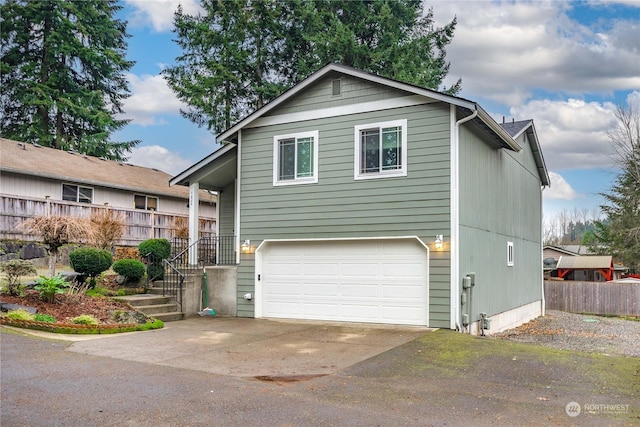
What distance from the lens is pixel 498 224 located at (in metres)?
14.4

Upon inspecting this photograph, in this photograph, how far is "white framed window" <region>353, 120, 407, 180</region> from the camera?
1186 cm

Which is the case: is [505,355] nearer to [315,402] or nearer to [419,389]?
[419,389]

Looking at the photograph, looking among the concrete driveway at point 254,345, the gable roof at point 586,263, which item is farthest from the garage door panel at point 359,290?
the gable roof at point 586,263

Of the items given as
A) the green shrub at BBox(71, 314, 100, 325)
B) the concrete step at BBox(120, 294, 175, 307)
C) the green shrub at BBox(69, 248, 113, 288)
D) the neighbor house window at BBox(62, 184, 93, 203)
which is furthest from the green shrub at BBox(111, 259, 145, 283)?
the neighbor house window at BBox(62, 184, 93, 203)

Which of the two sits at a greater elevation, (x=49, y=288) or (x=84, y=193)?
(x=84, y=193)

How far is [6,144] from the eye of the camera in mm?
20000

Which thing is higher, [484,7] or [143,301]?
[484,7]

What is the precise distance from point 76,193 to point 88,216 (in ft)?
7.52

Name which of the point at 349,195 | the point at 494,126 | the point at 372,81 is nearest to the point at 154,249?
the point at 349,195

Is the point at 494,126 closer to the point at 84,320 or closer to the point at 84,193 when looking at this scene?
the point at 84,320

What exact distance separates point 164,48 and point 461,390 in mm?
26781

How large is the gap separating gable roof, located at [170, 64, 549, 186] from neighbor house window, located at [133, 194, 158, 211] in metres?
8.13

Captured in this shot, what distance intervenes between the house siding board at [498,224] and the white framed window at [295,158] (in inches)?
142

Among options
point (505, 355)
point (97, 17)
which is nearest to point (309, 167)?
point (505, 355)
